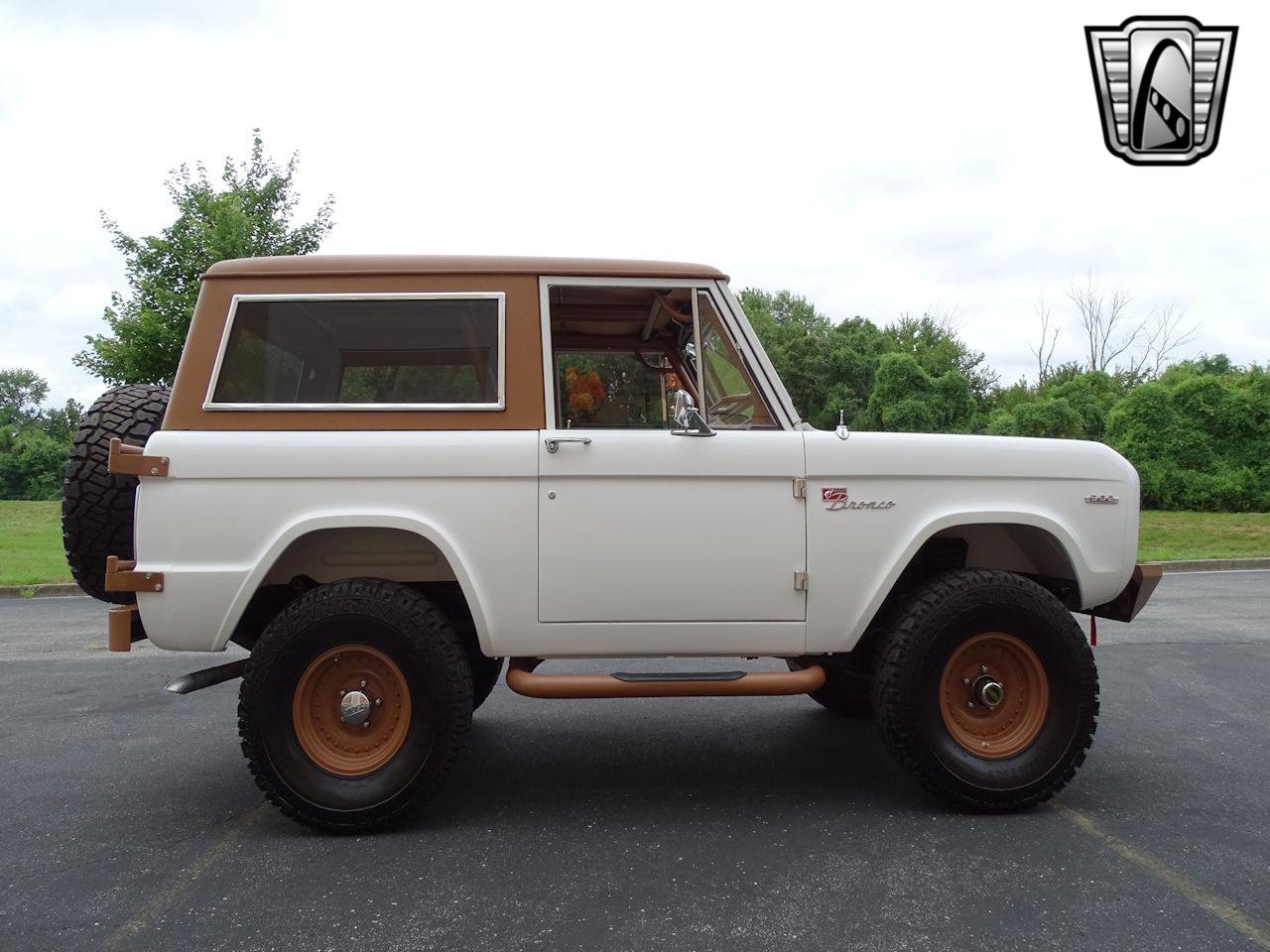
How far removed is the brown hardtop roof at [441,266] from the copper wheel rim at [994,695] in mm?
1960

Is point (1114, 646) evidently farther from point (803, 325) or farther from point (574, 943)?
point (803, 325)

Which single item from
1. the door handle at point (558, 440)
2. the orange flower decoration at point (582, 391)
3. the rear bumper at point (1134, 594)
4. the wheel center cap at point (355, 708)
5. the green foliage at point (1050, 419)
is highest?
the green foliage at point (1050, 419)

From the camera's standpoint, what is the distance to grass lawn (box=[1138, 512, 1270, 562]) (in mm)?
12227

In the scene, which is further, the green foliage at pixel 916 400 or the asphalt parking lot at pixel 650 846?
the green foliage at pixel 916 400

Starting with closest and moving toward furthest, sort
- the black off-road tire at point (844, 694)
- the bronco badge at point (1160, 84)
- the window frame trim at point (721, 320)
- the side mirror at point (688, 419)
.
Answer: the side mirror at point (688, 419) < the window frame trim at point (721, 320) < the black off-road tire at point (844, 694) < the bronco badge at point (1160, 84)

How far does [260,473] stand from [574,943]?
2.02 m

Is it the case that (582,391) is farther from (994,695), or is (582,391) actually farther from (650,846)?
(994,695)

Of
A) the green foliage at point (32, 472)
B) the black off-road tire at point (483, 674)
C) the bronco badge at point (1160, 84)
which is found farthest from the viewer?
the green foliage at point (32, 472)

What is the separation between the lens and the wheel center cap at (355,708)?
10.8 feet

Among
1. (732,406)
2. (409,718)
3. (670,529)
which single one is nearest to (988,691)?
(670,529)

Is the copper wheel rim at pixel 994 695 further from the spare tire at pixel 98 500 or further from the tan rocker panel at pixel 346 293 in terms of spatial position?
the spare tire at pixel 98 500

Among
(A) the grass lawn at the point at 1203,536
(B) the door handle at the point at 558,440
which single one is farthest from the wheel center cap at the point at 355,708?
(A) the grass lawn at the point at 1203,536

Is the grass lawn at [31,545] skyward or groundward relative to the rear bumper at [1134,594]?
groundward

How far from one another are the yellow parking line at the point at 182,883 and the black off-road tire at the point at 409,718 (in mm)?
240
